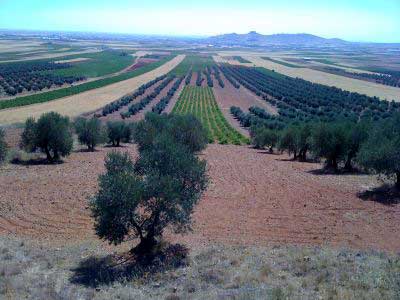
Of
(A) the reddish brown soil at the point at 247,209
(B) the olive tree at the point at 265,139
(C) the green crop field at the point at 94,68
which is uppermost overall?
(A) the reddish brown soil at the point at 247,209

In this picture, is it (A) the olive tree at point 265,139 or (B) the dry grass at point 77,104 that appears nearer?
(A) the olive tree at point 265,139

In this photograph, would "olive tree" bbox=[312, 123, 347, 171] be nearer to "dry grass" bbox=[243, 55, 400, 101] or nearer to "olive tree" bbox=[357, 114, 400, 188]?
"olive tree" bbox=[357, 114, 400, 188]

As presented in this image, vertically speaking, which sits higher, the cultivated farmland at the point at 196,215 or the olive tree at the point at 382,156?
the olive tree at the point at 382,156

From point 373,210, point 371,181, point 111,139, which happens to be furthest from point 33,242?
point 111,139

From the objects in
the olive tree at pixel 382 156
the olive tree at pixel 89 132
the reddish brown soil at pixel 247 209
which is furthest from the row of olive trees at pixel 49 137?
the olive tree at pixel 382 156

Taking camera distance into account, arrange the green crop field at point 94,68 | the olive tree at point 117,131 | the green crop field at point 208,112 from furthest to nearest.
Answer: the green crop field at point 94,68 → the green crop field at point 208,112 → the olive tree at point 117,131

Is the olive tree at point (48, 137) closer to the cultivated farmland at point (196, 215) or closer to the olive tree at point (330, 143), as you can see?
the cultivated farmland at point (196, 215)

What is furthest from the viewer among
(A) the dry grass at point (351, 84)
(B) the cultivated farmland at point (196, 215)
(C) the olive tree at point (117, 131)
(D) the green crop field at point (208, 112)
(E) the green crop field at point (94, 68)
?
(E) the green crop field at point (94, 68)

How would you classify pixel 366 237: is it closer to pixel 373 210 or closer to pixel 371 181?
pixel 373 210

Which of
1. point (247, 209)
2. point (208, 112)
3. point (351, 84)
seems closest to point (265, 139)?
point (247, 209)
